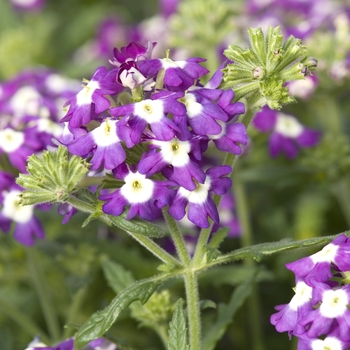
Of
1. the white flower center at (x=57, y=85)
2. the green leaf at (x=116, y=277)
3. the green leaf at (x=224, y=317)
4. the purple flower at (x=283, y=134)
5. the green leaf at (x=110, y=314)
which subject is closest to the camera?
the green leaf at (x=110, y=314)

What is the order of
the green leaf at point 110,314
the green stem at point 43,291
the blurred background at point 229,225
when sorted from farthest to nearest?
the blurred background at point 229,225 < the green stem at point 43,291 < the green leaf at point 110,314

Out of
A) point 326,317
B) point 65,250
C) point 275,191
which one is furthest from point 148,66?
point 275,191

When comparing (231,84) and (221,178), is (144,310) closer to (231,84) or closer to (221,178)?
(221,178)

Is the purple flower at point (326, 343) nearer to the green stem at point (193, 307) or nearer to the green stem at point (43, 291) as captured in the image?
the green stem at point (193, 307)

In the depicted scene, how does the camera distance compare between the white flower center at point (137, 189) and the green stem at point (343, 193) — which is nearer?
the white flower center at point (137, 189)

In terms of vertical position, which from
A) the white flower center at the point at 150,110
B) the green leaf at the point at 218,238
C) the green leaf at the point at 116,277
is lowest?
the green leaf at the point at 116,277

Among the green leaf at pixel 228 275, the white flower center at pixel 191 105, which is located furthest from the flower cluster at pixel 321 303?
the green leaf at pixel 228 275

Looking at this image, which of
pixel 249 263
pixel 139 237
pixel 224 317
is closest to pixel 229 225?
pixel 249 263
